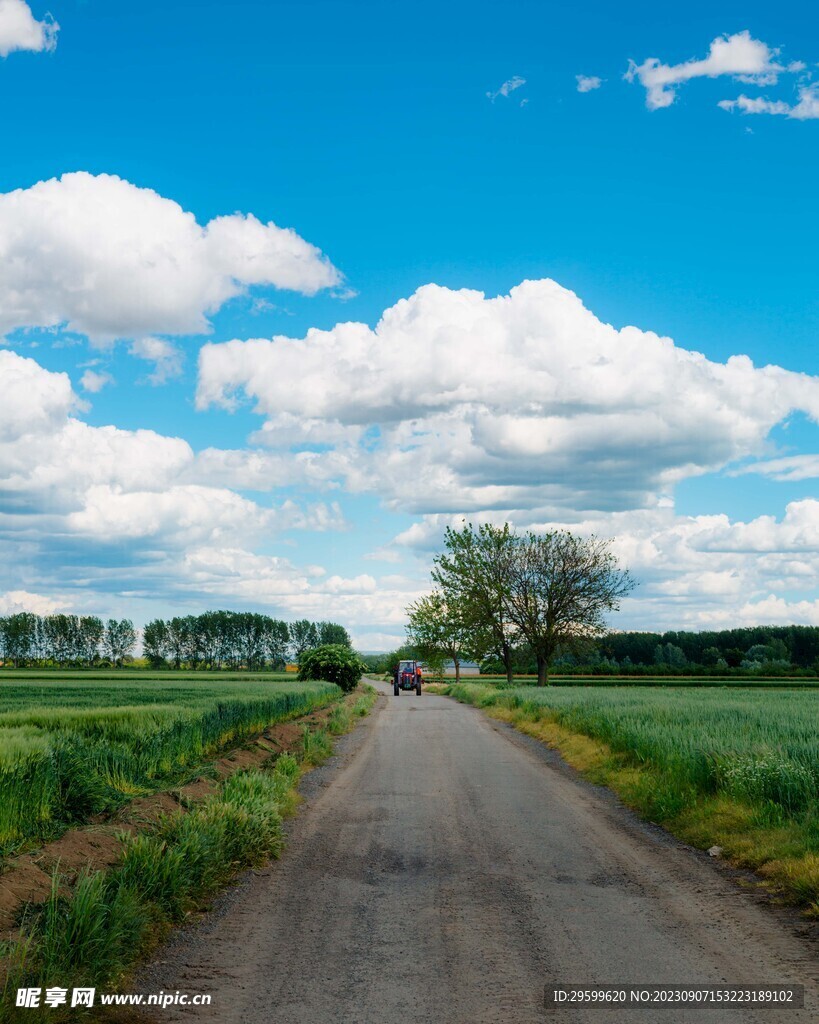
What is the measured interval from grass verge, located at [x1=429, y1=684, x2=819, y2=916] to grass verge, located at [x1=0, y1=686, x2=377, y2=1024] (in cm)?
535

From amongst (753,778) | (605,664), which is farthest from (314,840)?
(605,664)

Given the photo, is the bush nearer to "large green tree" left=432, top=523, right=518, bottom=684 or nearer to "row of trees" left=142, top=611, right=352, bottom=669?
"large green tree" left=432, top=523, right=518, bottom=684

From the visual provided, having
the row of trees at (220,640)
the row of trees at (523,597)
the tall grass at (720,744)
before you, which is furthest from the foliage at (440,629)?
the row of trees at (220,640)

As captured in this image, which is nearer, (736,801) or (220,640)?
(736,801)

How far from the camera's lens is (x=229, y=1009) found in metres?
5.43

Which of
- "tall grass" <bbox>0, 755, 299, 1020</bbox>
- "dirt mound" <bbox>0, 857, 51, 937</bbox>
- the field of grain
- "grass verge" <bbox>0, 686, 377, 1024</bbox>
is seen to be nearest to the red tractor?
the field of grain

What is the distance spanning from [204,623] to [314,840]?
18490cm

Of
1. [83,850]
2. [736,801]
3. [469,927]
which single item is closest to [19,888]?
[83,850]

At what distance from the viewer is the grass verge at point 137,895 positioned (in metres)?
5.58

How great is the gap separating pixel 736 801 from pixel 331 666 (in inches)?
1760

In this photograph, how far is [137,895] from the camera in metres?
6.95

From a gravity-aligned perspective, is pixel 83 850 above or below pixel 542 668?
above

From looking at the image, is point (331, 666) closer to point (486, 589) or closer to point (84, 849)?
point (486, 589)

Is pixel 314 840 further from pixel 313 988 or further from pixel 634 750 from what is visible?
pixel 634 750
